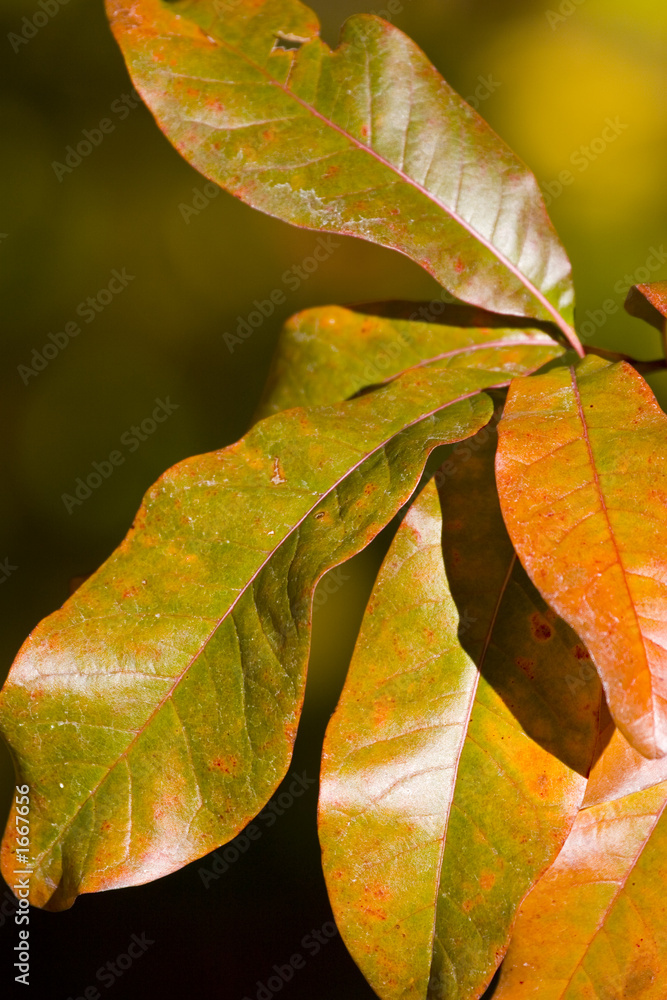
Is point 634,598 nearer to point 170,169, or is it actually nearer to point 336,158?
point 336,158

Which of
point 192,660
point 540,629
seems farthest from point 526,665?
point 192,660

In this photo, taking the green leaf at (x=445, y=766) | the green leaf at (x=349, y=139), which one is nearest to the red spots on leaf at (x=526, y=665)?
the green leaf at (x=445, y=766)

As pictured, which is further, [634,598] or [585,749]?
[585,749]

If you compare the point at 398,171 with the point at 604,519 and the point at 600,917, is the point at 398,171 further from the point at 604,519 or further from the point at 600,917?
the point at 600,917

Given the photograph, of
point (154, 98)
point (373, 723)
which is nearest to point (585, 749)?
point (373, 723)

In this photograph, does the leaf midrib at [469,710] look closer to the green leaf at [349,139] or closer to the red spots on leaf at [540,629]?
the red spots on leaf at [540,629]
